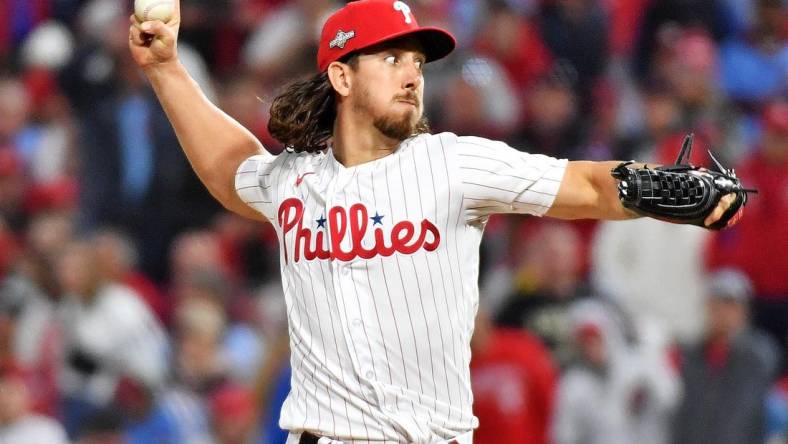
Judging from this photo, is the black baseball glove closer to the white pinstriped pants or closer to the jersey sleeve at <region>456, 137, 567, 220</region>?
the jersey sleeve at <region>456, 137, 567, 220</region>

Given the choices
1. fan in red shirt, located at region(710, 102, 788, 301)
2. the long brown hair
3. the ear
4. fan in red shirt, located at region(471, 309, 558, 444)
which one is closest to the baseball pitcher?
the ear

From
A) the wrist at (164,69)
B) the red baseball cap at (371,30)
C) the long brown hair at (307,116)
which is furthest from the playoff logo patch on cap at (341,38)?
the wrist at (164,69)

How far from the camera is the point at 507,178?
3455 millimetres

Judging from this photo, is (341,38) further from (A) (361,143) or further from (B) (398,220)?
(B) (398,220)

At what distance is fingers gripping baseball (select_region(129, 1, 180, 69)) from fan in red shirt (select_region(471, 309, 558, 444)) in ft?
9.79

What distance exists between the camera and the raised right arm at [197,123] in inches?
157

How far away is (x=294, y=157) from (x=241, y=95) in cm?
478

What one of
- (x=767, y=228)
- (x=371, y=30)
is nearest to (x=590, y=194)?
(x=371, y=30)

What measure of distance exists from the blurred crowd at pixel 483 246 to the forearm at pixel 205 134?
2793 mm

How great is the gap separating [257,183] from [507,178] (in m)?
0.75

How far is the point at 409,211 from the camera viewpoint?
3502mm

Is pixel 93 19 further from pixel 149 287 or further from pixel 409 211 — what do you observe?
pixel 409 211

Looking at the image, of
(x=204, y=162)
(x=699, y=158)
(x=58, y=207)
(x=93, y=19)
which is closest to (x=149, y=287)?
(x=58, y=207)

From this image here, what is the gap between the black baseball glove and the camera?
3.31 metres
